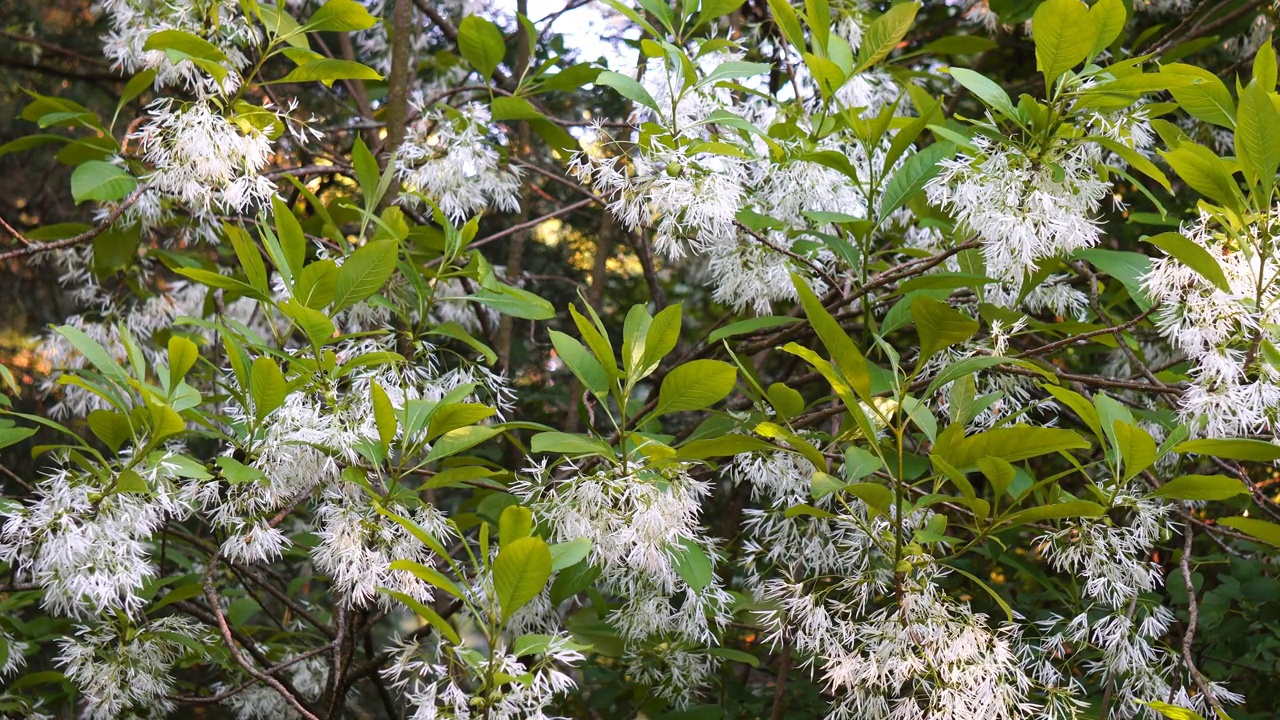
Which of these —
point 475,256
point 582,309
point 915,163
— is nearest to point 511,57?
point 582,309

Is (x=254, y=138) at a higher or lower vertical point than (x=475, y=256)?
higher

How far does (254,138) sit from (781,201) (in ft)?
3.03

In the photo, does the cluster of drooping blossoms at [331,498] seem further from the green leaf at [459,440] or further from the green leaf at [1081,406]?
the green leaf at [1081,406]

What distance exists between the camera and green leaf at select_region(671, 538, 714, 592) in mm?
1402

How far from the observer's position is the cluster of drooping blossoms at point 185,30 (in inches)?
69.5

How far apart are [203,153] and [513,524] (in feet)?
2.92

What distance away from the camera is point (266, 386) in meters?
1.32

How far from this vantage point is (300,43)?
1852mm

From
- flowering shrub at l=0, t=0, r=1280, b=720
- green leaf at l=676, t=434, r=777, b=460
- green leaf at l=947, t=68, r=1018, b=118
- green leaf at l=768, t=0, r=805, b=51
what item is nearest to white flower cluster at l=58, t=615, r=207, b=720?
flowering shrub at l=0, t=0, r=1280, b=720

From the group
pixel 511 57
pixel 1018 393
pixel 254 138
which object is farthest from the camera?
pixel 511 57

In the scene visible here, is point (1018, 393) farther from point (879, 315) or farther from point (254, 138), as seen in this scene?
point (254, 138)

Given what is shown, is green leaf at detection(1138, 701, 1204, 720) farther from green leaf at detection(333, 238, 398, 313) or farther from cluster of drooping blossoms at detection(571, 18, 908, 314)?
green leaf at detection(333, 238, 398, 313)

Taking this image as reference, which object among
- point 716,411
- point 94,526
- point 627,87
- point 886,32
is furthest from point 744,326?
point 94,526

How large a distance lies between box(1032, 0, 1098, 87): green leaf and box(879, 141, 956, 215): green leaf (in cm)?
21
